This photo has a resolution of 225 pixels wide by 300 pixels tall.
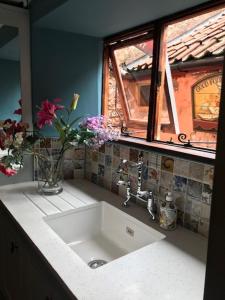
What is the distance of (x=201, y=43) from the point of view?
132 centimetres

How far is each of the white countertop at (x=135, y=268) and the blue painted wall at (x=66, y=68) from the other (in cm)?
83

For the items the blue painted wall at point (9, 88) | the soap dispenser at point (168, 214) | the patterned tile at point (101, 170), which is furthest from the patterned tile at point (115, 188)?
the blue painted wall at point (9, 88)

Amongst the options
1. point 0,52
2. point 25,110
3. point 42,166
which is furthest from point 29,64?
point 42,166

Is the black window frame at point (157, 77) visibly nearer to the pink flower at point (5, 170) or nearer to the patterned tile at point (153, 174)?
the patterned tile at point (153, 174)

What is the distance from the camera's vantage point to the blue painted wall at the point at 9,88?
1646 millimetres

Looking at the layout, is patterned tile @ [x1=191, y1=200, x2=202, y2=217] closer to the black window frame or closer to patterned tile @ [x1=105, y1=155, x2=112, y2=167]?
the black window frame

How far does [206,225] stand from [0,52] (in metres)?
1.62

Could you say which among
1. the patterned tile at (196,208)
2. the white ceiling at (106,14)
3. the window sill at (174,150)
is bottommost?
the patterned tile at (196,208)

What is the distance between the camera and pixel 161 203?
125 cm

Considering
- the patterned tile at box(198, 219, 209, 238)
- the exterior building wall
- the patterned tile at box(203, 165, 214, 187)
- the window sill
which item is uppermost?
the exterior building wall

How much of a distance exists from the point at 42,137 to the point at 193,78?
41.4 inches

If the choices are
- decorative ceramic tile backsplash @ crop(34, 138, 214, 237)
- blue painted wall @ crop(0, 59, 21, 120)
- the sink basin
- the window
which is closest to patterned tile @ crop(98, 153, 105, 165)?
decorative ceramic tile backsplash @ crop(34, 138, 214, 237)

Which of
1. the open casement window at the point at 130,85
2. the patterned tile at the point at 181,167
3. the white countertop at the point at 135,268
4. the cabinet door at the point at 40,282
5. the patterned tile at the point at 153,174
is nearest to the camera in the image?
the white countertop at the point at 135,268

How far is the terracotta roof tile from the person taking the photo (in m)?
1.23
